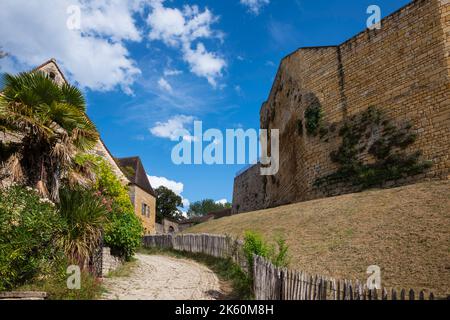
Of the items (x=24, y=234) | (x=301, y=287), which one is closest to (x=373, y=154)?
(x=301, y=287)

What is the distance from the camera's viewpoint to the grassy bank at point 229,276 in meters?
9.00

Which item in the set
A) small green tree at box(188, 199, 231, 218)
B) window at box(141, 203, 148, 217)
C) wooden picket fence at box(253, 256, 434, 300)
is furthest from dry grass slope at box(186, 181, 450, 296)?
small green tree at box(188, 199, 231, 218)

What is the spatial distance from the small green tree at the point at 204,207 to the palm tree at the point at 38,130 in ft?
318

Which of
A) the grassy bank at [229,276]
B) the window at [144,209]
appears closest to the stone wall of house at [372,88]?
the grassy bank at [229,276]

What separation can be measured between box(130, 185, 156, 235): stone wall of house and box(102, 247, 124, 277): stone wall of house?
18059mm

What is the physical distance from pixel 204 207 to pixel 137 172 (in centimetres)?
7250

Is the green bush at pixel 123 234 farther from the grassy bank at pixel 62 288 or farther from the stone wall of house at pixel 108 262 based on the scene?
the grassy bank at pixel 62 288

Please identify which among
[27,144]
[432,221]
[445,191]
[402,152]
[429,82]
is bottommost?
[432,221]

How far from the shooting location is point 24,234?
24.3 feet

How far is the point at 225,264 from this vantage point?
12.9 m
